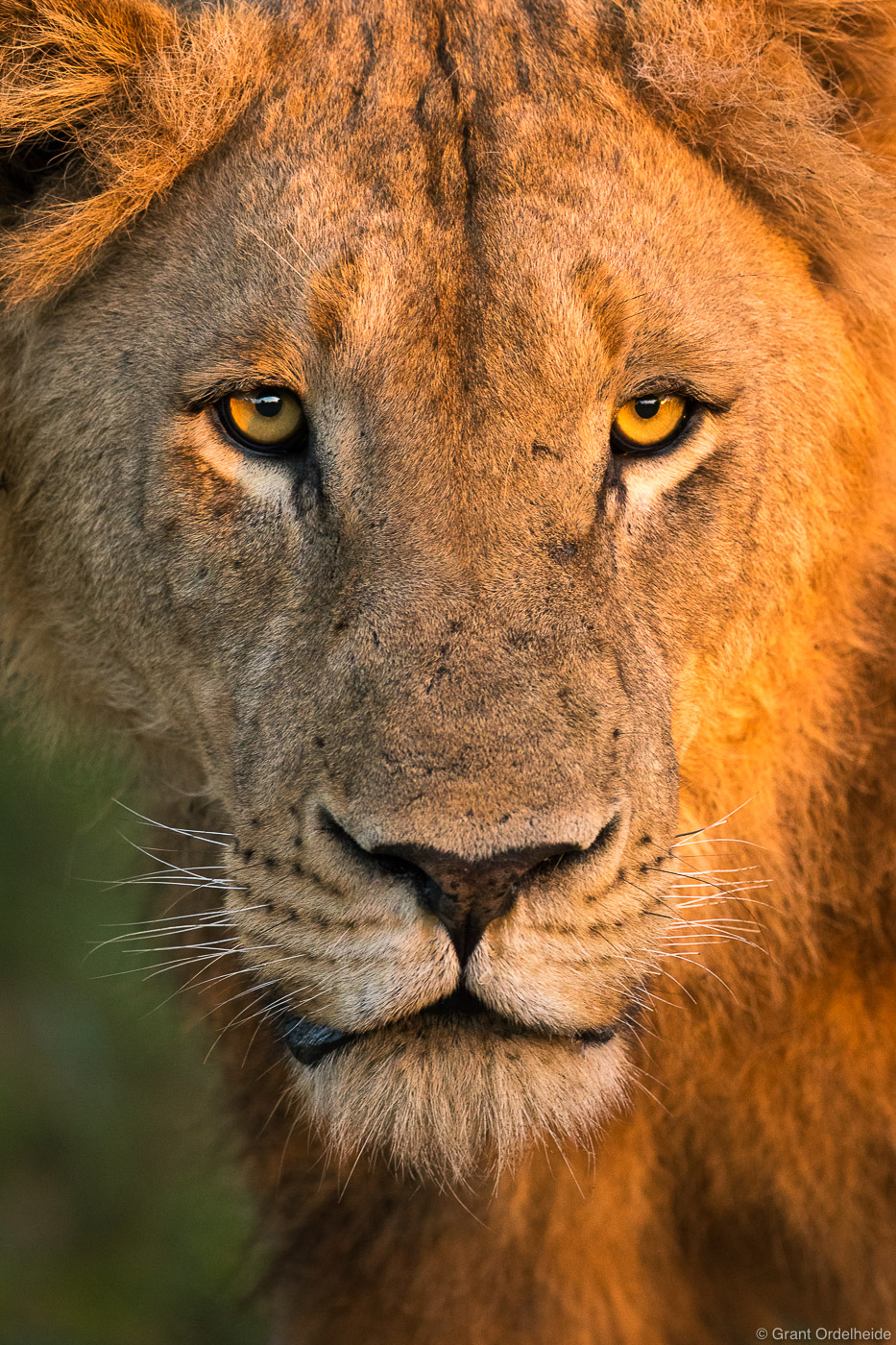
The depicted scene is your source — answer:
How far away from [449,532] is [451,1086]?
0.77m

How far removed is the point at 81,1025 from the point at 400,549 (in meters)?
3.56

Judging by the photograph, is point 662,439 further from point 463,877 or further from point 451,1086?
point 451,1086

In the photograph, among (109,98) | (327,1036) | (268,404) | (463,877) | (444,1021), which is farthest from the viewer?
(109,98)

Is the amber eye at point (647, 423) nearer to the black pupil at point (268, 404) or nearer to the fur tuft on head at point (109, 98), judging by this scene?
the black pupil at point (268, 404)

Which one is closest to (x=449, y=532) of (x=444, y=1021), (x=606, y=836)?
(x=606, y=836)

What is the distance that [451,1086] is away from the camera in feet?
6.45

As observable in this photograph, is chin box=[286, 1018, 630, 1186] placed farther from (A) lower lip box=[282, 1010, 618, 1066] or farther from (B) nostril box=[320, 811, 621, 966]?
(B) nostril box=[320, 811, 621, 966]

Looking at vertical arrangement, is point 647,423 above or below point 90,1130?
above

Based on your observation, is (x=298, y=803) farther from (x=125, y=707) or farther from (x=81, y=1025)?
(x=81, y=1025)

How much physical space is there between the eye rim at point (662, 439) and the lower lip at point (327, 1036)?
880 mm

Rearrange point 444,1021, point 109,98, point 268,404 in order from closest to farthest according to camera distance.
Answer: point 444,1021 < point 268,404 < point 109,98

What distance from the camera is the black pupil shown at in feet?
7.16

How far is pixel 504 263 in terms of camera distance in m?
2.11

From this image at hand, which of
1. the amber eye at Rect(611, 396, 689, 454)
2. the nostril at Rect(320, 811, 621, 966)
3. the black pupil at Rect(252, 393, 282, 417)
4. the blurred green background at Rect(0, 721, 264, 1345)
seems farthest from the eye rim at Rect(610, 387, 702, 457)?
the blurred green background at Rect(0, 721, 264, 1345)
